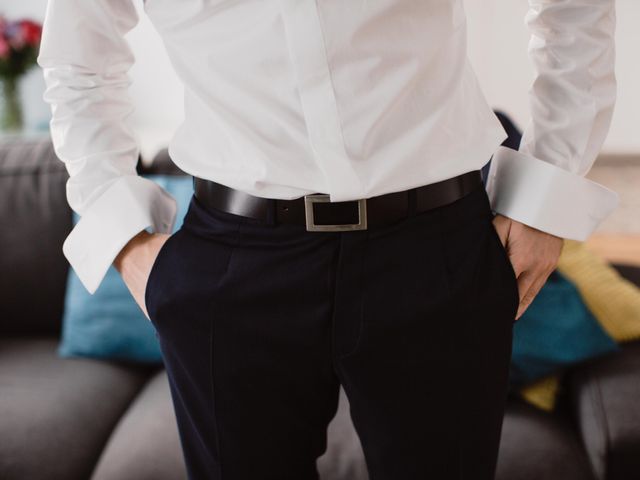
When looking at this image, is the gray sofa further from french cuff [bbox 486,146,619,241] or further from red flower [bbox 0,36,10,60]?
red flower [bbox 0,36,10,60]

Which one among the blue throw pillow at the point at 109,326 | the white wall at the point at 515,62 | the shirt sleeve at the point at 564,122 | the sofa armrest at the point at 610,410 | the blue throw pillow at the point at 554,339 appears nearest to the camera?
the shirt sleeve at the point at 564,122

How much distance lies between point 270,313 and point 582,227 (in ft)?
1.32

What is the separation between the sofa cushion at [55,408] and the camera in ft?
4.25

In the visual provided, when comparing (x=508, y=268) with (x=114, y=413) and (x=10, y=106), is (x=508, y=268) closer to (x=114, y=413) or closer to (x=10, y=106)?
(x=114, y=413)

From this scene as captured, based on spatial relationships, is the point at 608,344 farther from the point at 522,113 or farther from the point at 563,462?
the point at 522,113

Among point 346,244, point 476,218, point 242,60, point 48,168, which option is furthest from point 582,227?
point 48,168

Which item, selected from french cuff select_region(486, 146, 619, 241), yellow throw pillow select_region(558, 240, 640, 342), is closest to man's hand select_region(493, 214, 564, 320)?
french cuff select_region(486, 146, 619, 241)

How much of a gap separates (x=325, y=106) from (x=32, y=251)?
1345mm

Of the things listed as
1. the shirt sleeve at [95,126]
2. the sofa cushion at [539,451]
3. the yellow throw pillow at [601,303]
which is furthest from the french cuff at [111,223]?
the yellow throw pillow at [601,303]

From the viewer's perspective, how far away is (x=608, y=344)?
1362 mm

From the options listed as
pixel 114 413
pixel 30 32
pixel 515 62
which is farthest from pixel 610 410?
pixel 30 32

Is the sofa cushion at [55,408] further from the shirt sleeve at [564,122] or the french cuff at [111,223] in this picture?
the shirt sleeve at [564,122]

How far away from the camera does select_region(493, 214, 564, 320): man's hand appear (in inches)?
29.3

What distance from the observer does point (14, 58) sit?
241 cm
